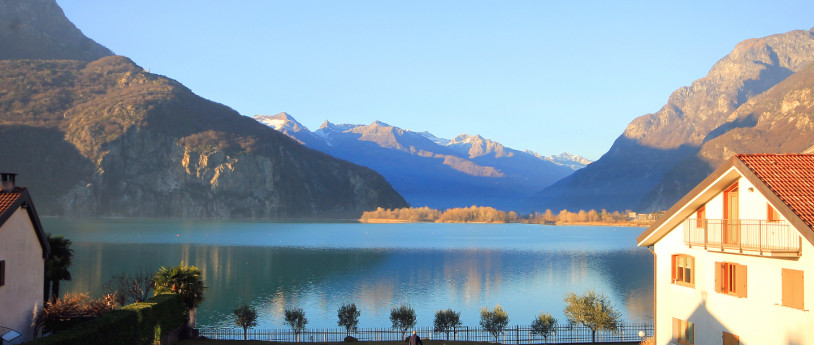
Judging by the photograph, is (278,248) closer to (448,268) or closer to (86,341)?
(448,268)

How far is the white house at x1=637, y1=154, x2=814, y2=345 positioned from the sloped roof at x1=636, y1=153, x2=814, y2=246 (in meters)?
0.03

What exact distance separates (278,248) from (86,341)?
9543cm

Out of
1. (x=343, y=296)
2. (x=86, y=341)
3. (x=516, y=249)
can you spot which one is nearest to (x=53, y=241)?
(x=86, y=341)

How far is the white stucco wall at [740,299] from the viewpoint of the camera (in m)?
19.4

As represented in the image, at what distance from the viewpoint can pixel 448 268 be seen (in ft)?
290

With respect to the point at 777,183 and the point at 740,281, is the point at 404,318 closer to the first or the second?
the point at 740,281

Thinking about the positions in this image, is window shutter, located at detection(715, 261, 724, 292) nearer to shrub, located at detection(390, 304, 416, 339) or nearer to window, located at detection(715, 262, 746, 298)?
window, located at detection(715, 262, 746, 298)

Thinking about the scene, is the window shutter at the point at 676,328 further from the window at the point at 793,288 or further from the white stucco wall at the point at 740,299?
the window at the point at 793,288

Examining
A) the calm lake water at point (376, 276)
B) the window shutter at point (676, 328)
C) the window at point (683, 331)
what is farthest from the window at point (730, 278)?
the calm lake water at point (376, 276)

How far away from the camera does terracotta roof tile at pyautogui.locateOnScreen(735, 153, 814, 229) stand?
19.3 m

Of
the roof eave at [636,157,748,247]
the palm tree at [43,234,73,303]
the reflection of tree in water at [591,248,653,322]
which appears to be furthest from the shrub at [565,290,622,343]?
the palm tree at [43,234,73,303]

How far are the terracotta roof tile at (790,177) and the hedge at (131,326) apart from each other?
2221cm

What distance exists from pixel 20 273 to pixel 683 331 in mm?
25355

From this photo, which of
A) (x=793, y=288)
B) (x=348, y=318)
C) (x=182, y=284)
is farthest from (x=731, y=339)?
(x=182, y=284)
